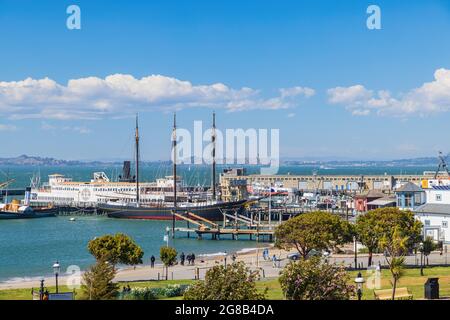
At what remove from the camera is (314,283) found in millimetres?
18578

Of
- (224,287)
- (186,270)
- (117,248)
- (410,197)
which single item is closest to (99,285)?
(224,287)

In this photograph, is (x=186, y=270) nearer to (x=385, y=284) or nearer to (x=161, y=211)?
(x=385, y=284)

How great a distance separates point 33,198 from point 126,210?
2973cm

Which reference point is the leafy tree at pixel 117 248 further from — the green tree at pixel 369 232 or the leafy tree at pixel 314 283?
the leafy tree at pixel 314 283

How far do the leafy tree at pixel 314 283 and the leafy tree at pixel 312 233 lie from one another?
57.4ft

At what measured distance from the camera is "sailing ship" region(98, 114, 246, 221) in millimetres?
86562

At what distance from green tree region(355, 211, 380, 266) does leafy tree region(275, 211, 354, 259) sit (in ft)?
2.55

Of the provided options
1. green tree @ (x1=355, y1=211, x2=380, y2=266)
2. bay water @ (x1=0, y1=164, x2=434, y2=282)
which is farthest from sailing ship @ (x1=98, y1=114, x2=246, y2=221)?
green tree @ (x1=355, y1=211, x2=380, y2=266)

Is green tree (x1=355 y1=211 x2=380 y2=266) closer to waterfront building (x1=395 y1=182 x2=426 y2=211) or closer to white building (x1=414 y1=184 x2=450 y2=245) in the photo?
white building (x1=414 y1=184 x2=450 y2=245)

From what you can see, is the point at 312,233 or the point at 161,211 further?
the point at 161,211

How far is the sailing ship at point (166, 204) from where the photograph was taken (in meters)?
86.6

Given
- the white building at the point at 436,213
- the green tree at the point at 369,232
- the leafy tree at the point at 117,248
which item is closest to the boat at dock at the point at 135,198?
the white building at the point at 436,213

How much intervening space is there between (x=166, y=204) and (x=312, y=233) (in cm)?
5830
